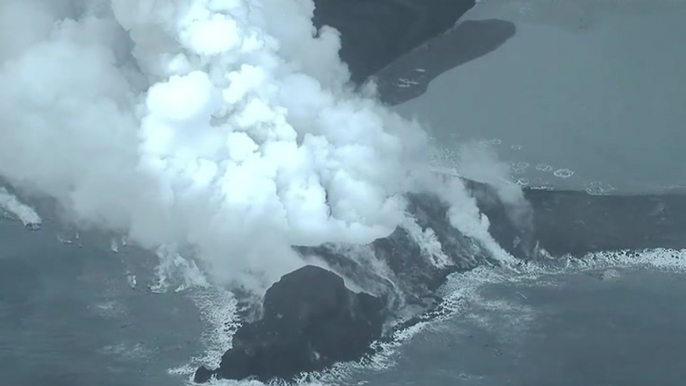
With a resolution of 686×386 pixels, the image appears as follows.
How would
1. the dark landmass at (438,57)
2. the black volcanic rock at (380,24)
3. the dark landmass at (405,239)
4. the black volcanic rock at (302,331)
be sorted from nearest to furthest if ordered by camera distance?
the black volcanic rock at (302,331) → the dark landmass at (405,239) → the dark landmass at (438,57) → the black volcanic rock at (380,24)

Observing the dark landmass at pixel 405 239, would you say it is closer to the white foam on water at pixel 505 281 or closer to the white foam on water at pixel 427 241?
the white foam on water at pixel 427 241

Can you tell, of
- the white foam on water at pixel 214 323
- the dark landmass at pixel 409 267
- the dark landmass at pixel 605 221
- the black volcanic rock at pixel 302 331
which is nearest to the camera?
the black volcanic rock at pixel 302 331

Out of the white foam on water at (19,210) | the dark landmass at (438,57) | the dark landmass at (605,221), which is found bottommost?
the dark landmass at (605,221)

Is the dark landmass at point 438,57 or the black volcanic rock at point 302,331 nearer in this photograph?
the black volcanic rock at point 302,331

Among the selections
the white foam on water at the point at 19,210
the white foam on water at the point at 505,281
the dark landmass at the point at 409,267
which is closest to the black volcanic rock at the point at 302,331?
the dark landmass at the point at 409,267

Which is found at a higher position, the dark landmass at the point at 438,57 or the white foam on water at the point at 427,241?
the dark landmass at the point at 438,57

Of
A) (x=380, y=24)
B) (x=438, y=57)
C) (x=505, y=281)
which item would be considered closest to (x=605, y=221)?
(x=505, y=281)

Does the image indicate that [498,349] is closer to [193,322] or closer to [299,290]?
[299,290]
